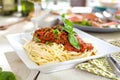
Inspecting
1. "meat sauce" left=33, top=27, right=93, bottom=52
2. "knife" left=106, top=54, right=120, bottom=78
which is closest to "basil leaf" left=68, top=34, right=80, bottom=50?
"meat sauce" left=33, top=27, right=93, bottom=52

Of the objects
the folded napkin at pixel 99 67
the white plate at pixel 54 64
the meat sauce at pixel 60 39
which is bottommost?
the folded napkin at pixel 99 67

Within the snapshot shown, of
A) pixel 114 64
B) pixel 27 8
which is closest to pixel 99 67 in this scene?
pixel 114 64

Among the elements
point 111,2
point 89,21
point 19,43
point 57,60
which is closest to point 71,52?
point 57,60

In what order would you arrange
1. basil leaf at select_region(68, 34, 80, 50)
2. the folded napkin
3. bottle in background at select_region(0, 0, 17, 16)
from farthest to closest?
bottle in background at select_region(0, 0, 17, 16) → basil leaf at select_region(68, 34, 80, 50) → the folded napkin

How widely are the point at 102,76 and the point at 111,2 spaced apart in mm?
1228

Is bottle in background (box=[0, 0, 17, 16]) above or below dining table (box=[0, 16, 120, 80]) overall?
above

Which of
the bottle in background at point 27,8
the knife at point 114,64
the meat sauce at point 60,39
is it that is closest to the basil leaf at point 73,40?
the meat sauce at point 60,39

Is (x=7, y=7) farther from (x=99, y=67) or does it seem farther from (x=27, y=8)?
(x=99, y=67)

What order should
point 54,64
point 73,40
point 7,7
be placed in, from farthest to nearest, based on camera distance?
1. point 7,7
2. point 73,40
3. point 54,64

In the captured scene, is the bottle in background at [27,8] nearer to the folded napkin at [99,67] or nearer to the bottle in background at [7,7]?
the bottle in background at [7,7]

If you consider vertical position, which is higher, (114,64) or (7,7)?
(7,7)

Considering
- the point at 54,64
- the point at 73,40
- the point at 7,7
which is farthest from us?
the point at 7,7

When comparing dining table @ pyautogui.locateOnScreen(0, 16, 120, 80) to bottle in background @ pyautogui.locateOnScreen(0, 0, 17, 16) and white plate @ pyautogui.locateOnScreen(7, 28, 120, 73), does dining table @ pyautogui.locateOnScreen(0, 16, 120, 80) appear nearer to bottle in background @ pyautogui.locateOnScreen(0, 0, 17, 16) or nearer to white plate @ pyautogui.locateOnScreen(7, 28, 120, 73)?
white plate @ pyautogui.locateOnScreen(7, 28, 120, 73)

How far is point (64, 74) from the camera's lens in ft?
2.45
